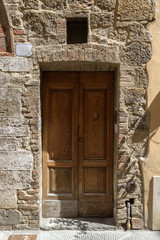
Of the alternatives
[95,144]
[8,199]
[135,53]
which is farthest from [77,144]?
[135,53]

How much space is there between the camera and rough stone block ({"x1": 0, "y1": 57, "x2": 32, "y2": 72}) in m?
2.86

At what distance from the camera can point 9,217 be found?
2953 mm

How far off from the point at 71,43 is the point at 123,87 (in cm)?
97

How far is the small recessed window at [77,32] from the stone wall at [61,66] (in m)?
0.19

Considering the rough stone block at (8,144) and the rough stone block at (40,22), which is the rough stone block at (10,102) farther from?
the rough stone block at (40,22)

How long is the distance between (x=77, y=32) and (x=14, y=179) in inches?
87.1

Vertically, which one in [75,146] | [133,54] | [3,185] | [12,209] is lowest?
[12,209]

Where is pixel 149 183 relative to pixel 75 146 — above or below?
below

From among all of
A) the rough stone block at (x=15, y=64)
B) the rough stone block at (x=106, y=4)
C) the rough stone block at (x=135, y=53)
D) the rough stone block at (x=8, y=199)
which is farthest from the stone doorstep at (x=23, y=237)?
the rough stone block at (x=106, y=4)

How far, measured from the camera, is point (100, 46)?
283 centimetres

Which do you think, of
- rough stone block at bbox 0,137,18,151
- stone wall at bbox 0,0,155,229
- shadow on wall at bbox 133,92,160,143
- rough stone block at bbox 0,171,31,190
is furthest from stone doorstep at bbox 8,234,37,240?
shadow on wall at bbox 133,92,160,143

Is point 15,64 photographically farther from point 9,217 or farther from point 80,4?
point 9,217

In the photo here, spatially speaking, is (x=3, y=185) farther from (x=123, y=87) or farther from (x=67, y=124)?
(x=123, y=87)

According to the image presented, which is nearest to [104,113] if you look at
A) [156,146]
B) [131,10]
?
[156,146]
